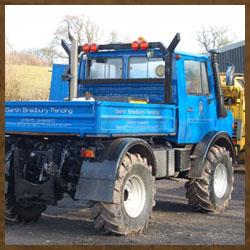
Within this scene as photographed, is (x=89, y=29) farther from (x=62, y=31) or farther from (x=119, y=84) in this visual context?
(x=119, y=84)

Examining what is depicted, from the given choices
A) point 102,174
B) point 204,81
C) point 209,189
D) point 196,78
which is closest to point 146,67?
point 196,78

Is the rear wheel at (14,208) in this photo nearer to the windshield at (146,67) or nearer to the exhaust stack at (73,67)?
the exhaust stack at (73,67)

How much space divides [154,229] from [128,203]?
0.58 metres

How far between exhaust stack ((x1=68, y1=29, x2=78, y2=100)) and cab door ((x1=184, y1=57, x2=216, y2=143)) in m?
1.84

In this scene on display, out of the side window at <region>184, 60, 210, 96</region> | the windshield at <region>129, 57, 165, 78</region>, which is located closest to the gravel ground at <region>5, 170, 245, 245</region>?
the side window at <region>184, 60, 210, 96</region>

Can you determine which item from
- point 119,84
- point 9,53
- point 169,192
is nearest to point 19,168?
point 119,84

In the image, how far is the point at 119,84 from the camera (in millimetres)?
8266

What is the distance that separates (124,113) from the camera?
20.9 ft

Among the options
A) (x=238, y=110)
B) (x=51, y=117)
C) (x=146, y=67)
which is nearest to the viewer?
(x=51, y=117)

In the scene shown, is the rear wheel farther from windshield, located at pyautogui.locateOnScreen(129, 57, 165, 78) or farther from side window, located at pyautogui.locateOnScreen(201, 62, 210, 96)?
side window, located at pyautogui.locateOnScreen(201, 62, 210, 96)

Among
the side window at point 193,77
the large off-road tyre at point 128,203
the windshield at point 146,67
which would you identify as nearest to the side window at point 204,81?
the side window at point 193,77

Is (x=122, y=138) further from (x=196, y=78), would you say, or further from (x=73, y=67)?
(x=196, y=78)

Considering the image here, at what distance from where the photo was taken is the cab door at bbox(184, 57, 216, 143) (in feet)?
26.3

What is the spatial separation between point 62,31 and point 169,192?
28.4 feet
